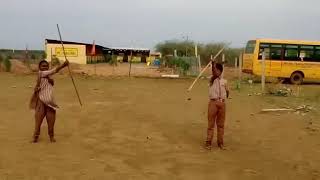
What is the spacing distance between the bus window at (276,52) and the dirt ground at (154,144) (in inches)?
518

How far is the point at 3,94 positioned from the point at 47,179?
1201 cm

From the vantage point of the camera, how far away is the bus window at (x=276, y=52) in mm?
28078

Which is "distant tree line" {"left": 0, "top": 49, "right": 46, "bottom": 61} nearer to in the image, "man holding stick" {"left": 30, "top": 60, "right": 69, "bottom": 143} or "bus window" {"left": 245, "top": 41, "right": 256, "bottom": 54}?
"bus window" {"left": 245, "top": 41, "right": 256, "bottom": 54}

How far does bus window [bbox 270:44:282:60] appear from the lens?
28.1 m

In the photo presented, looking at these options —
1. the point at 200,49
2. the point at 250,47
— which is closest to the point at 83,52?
the point at 200,49

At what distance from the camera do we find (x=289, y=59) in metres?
28.1

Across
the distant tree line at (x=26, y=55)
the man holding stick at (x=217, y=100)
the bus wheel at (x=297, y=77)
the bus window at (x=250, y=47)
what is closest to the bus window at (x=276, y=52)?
the bus window at (x=250, y=47)

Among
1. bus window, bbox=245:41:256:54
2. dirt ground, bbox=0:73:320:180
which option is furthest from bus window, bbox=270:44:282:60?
dirt ground, bbox=0:73:320:180

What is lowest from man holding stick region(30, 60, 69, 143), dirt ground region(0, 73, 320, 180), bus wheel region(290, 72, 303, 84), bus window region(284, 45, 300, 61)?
dirt ground region(0, 73, 320, 180)

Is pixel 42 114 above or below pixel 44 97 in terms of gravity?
below

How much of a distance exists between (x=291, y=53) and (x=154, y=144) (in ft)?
67.3

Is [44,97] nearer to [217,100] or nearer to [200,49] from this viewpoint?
[217,100]

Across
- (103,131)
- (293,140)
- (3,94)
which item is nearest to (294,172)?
(293,140)

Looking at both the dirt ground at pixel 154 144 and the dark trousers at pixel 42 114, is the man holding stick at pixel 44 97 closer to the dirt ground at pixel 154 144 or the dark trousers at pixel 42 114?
the dark trousers at pixel 42 114
